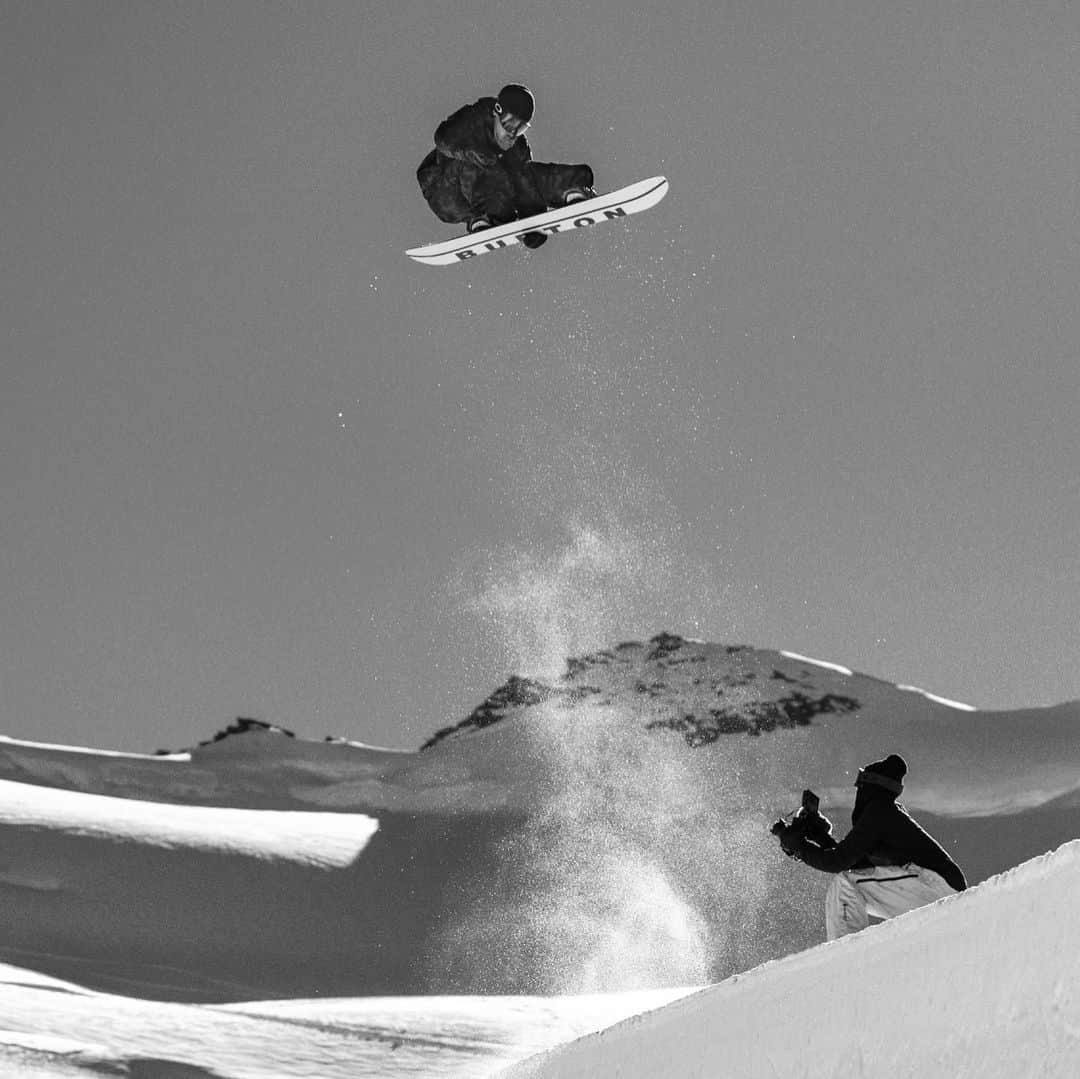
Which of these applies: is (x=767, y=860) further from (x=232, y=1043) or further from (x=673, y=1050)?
(x=673, y=1050)

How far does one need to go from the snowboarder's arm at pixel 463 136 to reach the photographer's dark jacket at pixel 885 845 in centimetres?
673

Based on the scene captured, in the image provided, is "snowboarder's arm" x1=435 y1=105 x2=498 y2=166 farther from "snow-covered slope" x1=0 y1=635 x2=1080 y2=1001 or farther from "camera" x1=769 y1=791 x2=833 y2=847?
"snow-covered slope" x1=0 y1=635 x2=1080 y2=1001

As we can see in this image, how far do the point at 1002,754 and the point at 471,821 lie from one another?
13701 millimetres

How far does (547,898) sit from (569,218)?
1924 cm

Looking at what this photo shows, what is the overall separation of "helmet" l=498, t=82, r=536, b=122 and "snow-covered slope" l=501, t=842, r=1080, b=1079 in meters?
7.55

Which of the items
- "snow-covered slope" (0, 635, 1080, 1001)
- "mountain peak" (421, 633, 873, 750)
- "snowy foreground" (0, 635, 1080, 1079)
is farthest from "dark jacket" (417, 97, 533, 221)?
"mountain peak" (421, 633, 873, 750)

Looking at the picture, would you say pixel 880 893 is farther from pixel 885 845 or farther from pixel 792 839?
pixel 792 839

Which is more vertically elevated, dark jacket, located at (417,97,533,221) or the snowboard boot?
the snowboard boot

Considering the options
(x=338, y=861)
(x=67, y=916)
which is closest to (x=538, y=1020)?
(x=67, y=916)

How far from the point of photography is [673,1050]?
3045 millimetres

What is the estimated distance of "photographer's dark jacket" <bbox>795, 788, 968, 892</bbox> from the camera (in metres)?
4.13

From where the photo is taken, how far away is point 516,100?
9.64 metres

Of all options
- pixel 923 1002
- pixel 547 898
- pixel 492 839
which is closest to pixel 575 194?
pixel 923 1002

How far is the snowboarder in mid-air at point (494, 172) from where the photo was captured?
9.81 m
